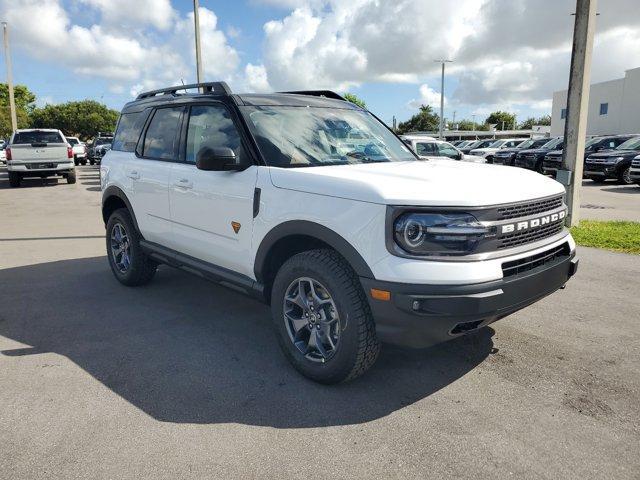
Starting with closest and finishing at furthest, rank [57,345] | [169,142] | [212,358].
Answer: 1. [212,358]
2. [57,345]
3. [169,142]

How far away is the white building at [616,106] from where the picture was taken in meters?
40.6

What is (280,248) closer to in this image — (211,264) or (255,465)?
(211,264)

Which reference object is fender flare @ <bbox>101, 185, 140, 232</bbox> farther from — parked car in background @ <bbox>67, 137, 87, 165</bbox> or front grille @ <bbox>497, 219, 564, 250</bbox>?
parked car in background @ <bbox>67, 137, 87, 165</bbox>

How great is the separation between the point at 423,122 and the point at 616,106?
183 ft

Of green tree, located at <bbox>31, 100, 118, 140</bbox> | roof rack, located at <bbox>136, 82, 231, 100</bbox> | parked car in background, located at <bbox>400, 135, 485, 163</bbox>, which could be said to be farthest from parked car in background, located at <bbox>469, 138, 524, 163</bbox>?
green tree, located at <bbox>31, 100, 118, 140</bbox>

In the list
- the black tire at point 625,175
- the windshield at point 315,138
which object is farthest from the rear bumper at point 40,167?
the black tire at point 625,175

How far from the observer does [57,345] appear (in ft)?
13.7

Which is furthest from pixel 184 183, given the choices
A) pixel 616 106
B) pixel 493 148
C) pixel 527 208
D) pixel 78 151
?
pixel 616 106

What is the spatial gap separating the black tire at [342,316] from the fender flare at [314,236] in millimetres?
109

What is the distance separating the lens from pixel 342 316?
314 cm

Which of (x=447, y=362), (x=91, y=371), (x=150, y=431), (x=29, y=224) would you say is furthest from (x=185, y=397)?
(x=29, y=224)

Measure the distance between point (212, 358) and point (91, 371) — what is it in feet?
2.73

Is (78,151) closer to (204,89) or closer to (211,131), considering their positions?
(204,89)

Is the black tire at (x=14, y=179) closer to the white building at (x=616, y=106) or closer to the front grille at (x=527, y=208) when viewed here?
the front grille at (x=527, y=208)
